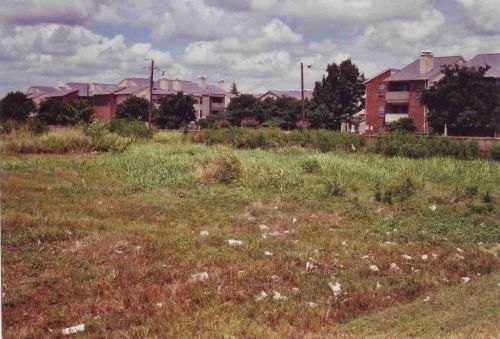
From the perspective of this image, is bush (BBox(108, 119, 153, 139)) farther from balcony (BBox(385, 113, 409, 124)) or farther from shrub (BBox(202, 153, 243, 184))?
balcony (BBox(385, 113, 409, 124))

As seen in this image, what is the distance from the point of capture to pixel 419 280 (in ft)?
23.2

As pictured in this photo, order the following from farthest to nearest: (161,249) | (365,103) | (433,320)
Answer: (365,103), (161,249), (433,320)

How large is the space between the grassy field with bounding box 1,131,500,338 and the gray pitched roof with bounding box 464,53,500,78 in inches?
1292

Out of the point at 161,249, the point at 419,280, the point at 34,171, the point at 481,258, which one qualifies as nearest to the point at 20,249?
the point at 161,249

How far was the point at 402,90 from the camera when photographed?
55.7m

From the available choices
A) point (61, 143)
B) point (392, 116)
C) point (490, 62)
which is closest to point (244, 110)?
point (392, 116)

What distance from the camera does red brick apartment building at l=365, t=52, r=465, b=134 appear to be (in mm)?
53000

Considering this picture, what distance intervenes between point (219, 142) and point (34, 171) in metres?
14.9

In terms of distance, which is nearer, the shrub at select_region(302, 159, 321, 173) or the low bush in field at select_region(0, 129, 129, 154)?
the shrub at select_region(302, 159, 321, 173)

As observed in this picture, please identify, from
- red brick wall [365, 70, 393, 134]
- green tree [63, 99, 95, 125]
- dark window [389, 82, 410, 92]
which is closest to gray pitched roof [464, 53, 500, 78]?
dark window [389, 82, 410, 92]

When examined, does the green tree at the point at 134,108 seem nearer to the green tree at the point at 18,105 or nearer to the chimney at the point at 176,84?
the green tree at the point at 18,105

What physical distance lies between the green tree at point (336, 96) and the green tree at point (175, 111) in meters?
14.2

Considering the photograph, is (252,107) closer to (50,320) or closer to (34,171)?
(34,171)

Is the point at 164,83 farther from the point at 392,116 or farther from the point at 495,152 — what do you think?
the point at 495,152
